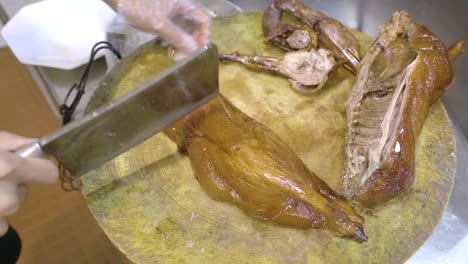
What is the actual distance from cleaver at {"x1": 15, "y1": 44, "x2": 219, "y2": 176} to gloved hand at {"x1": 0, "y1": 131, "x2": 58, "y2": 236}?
35 mm

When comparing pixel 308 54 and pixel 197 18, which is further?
pixel 308 54

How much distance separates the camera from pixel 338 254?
0.99 m

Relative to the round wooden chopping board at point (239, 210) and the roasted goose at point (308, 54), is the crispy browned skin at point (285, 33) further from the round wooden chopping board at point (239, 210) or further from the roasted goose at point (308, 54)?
the round wooden chopping board at point (239, 210)

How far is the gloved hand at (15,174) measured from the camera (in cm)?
75

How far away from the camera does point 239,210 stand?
1.06 meters

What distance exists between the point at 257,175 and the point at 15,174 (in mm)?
516

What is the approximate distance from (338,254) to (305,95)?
0.54 m

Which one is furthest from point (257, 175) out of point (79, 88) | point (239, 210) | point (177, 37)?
point (79, 88)

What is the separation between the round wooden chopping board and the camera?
0.99 metres

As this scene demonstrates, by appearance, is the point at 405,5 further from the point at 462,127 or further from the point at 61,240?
the point at 61,240

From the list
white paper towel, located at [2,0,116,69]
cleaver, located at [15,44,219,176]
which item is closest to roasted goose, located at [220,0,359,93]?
cleaver, located at [15,44,219,176]

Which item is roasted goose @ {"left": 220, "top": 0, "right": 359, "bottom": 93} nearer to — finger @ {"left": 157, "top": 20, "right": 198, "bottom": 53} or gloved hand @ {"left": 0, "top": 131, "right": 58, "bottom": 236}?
finger @ {"left": 157, "top": 20, "right": 198, "bottom": 53}

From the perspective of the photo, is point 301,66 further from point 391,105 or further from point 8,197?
point 8,197

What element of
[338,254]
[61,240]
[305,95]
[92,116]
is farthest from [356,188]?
[61,240]
